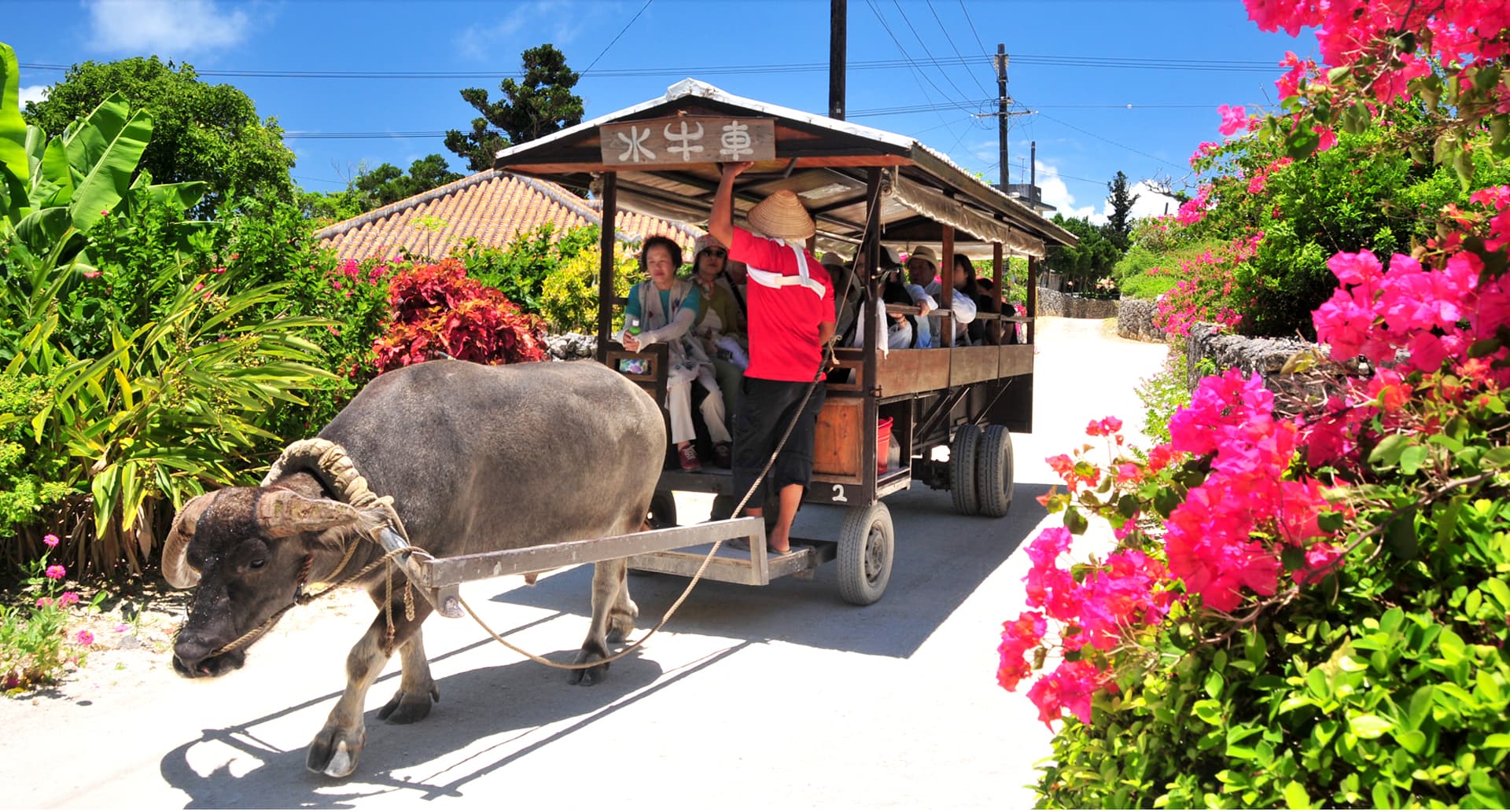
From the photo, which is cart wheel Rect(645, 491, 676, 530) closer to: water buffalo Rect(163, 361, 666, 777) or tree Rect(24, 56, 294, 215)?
water buffalo Rect(163, 361, 666, 777)

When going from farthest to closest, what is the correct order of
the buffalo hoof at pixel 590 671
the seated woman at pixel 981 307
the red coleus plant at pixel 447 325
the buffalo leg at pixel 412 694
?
the seated woman at pixel 981 307, the red coleus plant at pixel 447 325, the buffalo hoof at pixel 590 671, the buffalo leg at pixel 412 694

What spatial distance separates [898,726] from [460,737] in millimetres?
1915

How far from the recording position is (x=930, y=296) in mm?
8219

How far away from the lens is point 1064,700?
2.29 metres

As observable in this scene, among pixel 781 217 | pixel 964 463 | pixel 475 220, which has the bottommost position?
pixel 964 463

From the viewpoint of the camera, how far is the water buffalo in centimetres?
359

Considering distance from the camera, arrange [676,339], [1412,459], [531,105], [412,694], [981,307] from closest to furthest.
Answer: [1412,459], [412,694], [676,339], [981,307], [531,105]

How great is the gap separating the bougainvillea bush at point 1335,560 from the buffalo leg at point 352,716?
2682mm

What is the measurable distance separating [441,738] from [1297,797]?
3.67 metres

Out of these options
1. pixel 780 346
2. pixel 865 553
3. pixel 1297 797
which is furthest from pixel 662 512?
pixel 1297 797

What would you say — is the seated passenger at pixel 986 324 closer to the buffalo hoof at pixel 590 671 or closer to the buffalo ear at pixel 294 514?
the buffalo hoof at pixel 590 671

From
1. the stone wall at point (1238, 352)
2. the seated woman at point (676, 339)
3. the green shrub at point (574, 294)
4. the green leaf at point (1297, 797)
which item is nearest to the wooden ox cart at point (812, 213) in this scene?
the seated woman at point (676, 339)

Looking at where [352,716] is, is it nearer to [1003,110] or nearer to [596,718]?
[596,718]

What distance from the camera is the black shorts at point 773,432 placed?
6090mm
